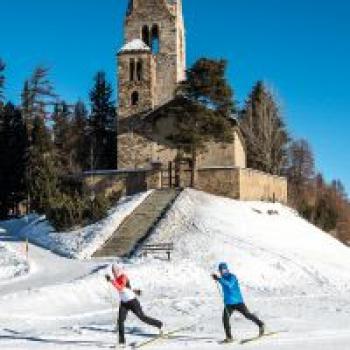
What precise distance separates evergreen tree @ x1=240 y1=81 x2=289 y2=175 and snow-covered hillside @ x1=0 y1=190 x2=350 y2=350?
59.3 feet

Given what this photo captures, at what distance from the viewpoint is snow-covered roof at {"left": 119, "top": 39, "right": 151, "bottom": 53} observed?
163ft

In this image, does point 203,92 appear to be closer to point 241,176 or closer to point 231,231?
point 241,176

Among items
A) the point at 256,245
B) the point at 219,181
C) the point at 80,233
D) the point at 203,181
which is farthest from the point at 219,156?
the point at 256,245

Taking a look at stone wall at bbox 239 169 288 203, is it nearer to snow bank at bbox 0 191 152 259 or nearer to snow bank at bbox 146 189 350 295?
snow bank at bbox 146 189 350 295

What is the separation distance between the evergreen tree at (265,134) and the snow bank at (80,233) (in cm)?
2085

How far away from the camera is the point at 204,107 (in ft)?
132

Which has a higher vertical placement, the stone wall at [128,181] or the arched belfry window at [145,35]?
the arched belfry window at [145,35]

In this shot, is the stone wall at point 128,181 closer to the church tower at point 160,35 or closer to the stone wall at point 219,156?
the stone wall at point 219,156

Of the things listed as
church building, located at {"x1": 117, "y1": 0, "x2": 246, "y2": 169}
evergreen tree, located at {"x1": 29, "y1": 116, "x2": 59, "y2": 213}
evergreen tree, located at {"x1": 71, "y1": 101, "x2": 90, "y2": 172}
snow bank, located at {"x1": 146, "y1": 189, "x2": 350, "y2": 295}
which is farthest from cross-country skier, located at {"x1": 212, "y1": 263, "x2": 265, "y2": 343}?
evergreen tree, located at {"x1": 71, "y1": 101, "x2": 90, "y2": 172}

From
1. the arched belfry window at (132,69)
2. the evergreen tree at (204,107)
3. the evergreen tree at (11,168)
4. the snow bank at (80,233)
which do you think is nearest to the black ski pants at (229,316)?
the snow bank at (80,233)

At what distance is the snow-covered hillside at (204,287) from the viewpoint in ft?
50.5

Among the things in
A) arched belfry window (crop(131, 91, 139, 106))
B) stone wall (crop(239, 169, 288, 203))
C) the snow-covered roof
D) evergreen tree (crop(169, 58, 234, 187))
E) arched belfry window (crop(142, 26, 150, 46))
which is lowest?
stone wall (crop(239, 169, 288, 203))

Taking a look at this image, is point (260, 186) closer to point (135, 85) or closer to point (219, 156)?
point (219, 156)

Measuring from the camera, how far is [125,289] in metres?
14.8
